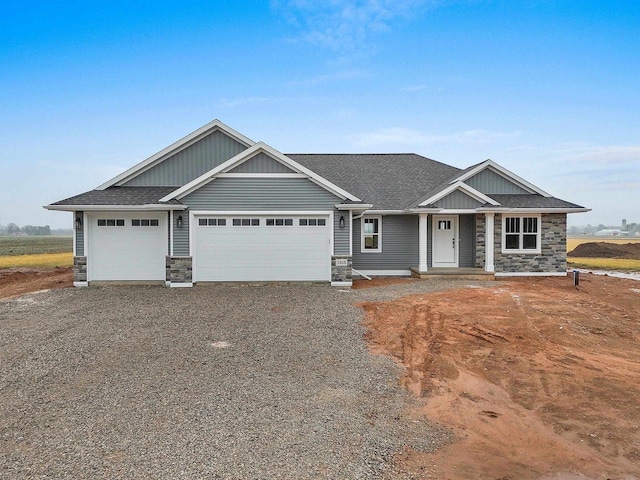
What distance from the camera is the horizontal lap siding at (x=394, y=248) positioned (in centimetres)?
1555

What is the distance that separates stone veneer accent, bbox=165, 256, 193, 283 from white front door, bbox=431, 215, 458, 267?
32.1 feet

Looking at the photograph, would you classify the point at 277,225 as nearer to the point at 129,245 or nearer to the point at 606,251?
the point at 129,245

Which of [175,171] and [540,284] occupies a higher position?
[175,171]

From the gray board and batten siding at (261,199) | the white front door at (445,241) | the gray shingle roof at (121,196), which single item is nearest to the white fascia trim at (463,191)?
the white front door at (445,241)

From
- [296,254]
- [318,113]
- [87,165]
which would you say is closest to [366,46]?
[318,113]

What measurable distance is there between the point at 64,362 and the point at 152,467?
12.1ft

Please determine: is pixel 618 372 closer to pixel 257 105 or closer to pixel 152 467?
pixel 152 467

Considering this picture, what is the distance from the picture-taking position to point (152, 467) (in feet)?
9.87

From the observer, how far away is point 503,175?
627 inches

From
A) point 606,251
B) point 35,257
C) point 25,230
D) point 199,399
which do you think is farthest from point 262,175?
point 25,230

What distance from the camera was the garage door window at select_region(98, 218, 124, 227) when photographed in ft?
42.7

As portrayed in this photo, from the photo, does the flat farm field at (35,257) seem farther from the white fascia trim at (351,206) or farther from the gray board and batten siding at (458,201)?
the gray board and batten siding at (458,201)

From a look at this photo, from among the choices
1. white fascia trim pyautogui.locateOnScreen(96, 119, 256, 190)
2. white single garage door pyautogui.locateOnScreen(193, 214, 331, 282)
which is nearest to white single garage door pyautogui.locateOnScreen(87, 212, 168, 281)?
white single garage door pyautogui.locateOnScreen(193, 214, 331, 282)

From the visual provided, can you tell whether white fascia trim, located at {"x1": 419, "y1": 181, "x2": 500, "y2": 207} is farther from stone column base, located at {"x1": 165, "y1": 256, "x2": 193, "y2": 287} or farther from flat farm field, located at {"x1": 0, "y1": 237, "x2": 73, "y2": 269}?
flat farm field, located at {"x1": 0, "y1": 237, "x2": 73, "y2": 269}
